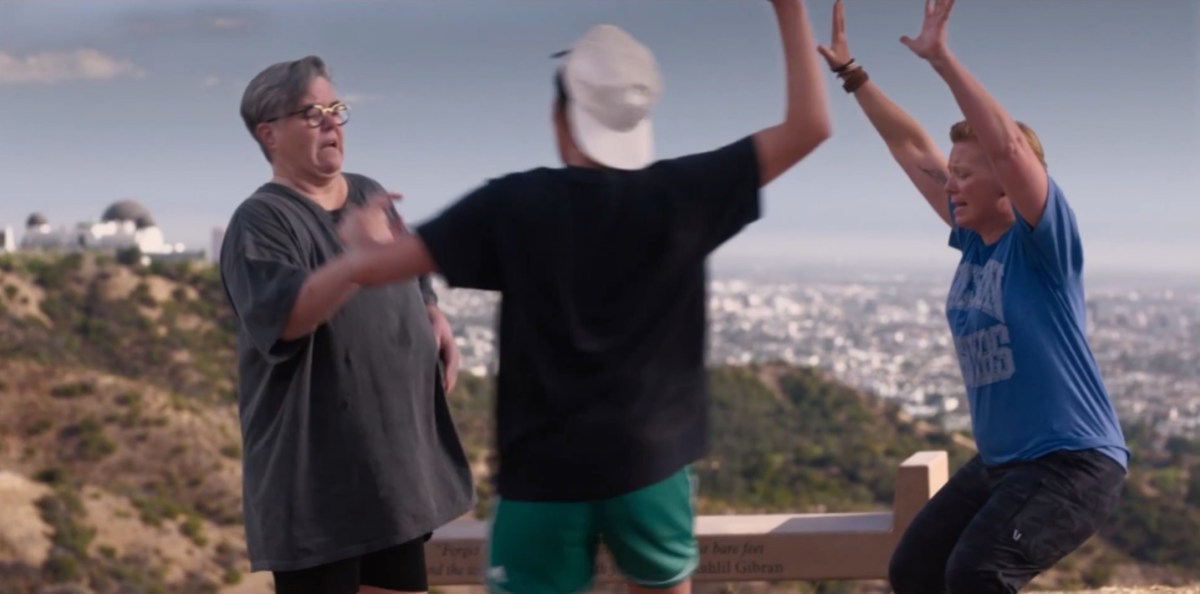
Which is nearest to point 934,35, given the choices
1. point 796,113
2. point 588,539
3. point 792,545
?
point 796,113

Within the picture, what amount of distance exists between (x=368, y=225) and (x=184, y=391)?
33740 millimetres

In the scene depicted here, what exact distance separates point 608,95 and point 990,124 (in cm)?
90

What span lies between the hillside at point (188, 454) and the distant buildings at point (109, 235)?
9.61 metres

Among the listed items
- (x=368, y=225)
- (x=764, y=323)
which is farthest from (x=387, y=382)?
(x=764, y=323)

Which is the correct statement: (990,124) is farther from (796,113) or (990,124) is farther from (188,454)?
(188,454)

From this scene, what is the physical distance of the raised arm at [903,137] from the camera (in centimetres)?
368

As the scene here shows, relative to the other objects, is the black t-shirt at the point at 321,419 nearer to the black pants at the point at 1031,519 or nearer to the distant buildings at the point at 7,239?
the black pants at the point at 1031,519

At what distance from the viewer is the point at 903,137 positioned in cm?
373

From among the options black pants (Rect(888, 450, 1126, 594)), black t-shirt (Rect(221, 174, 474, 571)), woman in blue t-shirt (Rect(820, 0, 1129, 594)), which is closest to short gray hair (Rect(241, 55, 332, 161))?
black t-shirt (Rect(221, 174, 474, 571))

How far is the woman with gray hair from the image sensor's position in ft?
10.3

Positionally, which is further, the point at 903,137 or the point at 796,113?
the point at 903,137

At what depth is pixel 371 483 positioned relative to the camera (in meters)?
3.20

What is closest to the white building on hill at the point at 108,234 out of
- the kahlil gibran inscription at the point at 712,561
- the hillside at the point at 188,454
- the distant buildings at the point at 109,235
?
the distant buildings at the point at 109,235

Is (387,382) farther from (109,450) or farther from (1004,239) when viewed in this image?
(109,450)
